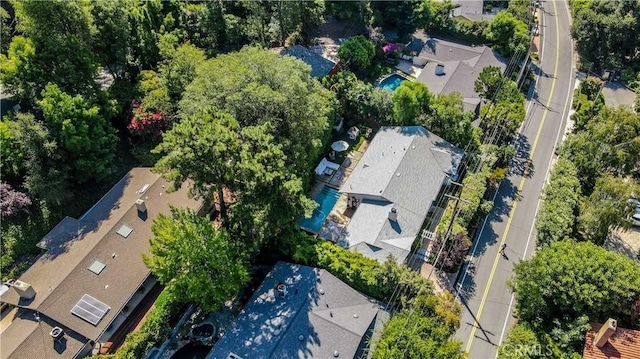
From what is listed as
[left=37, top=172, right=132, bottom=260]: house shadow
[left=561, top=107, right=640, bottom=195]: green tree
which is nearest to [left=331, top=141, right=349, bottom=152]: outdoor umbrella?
[left=37, top=172, right=132, bottom=260]: house shadow

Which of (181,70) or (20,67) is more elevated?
(20,67)

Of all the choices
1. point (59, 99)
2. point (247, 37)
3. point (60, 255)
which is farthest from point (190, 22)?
point (60, 255)

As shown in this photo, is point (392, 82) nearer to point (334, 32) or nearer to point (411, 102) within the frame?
point (411, 102)

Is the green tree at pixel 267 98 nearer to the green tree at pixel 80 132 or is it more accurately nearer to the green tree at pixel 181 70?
the green tree at pixel 181 70

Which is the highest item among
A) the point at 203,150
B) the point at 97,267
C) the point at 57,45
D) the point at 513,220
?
the point at 57,45

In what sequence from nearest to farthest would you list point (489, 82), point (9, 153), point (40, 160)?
point (40, 160), point (9, 153), point (489, 82)

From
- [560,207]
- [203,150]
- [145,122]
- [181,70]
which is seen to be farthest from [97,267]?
[560,207]

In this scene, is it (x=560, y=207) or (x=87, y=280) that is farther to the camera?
(x=560, y=207)
